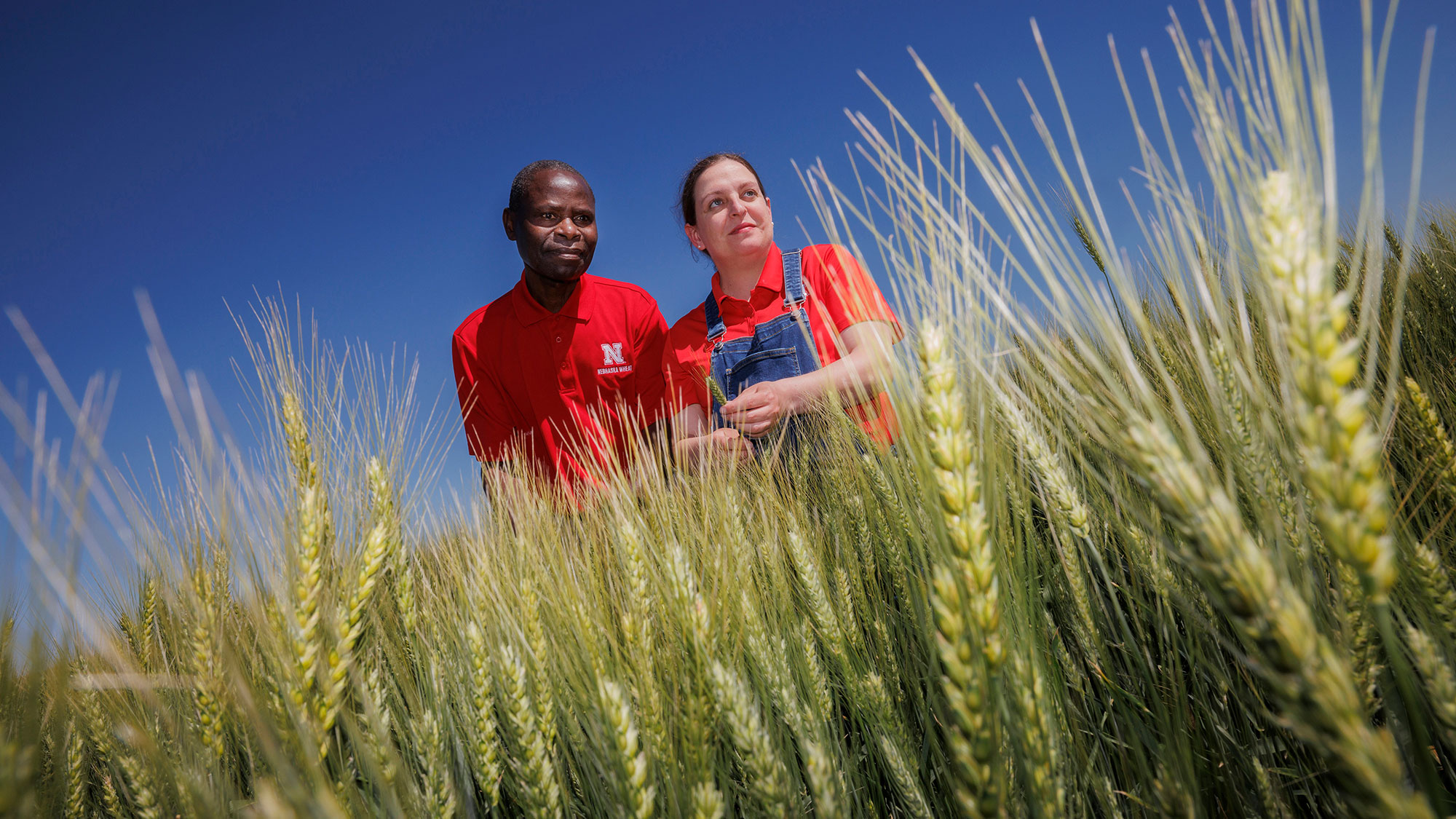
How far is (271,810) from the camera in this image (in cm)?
41

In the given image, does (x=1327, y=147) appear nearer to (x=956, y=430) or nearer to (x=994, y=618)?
(x=956, y=430)

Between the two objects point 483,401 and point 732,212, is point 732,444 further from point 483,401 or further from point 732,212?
point 483,401

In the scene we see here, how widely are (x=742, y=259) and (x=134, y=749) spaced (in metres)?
2.16

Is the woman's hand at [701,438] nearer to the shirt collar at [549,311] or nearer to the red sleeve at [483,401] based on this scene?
the shirt collar at [549,311]

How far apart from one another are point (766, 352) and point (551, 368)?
1.07m

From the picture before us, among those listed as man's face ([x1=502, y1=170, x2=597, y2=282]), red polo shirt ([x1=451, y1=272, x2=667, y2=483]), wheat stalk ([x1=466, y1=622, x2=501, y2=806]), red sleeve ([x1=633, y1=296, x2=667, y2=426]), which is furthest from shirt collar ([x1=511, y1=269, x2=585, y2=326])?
wheat stalk ([x1=466, y1=622, x2=501, y2=806])

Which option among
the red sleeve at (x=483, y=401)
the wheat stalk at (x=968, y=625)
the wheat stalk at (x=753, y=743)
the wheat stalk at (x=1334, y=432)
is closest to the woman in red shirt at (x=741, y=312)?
the red sleeve at (x=483, y=401)

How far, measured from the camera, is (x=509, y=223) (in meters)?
3.04

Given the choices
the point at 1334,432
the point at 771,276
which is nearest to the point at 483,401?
the point at 771,276

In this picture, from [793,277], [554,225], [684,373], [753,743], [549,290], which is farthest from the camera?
[549,290]

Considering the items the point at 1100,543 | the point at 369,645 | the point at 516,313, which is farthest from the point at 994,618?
the point at 516,313

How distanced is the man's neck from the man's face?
0.04m

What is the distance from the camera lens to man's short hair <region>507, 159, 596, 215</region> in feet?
9.18

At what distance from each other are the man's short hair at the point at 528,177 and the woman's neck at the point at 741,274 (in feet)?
2.87
